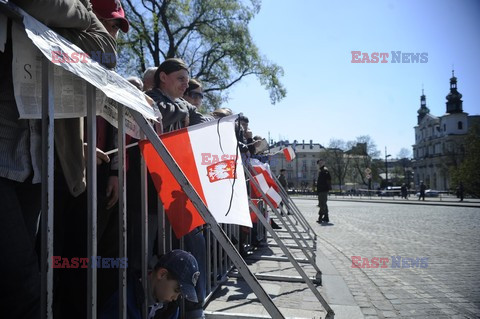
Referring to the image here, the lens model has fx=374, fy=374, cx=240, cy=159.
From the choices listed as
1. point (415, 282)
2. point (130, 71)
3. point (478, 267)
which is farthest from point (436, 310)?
point (130, 71)

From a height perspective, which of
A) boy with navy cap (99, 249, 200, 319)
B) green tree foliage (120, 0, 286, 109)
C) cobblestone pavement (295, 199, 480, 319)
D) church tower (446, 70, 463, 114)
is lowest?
cobblestone pavement (295, 199, 480, 319)

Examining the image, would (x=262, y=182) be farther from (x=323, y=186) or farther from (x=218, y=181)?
(x=323, y=186)

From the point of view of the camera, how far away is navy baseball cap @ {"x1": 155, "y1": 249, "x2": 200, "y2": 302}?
2256 mm

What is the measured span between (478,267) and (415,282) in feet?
5.01

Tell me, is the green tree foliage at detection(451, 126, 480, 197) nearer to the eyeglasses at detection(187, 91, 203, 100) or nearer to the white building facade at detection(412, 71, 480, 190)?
the eyeglasses at detection(187, 91, 203, 100)

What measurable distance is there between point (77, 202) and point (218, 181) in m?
0.88

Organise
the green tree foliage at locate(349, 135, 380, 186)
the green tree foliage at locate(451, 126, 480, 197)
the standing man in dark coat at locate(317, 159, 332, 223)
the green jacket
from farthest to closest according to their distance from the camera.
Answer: the green tree foliage at locate(349, 135, 380, 186) < the green tree foliage at locate(451, 126, 480, 197) < the standing man in dark coat at locate(317, 159, 332, 223) < the green jacket

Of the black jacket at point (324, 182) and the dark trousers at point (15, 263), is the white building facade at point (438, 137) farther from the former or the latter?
the dark trousers at point (15, 263)

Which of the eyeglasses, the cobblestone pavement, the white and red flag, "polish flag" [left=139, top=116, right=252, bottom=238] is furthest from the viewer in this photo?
the white and red flag

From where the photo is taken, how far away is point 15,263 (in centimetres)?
153

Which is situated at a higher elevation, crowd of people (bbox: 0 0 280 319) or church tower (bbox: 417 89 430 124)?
church tower (bbox: 417 89 430 124)

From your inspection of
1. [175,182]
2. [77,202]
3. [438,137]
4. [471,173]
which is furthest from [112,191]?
[438,137]

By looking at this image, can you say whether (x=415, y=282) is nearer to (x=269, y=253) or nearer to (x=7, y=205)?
(x=269, y=253)

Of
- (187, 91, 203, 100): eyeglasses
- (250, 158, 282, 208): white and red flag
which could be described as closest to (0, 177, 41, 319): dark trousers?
(187, 91, 203, 100): eyeglasses
